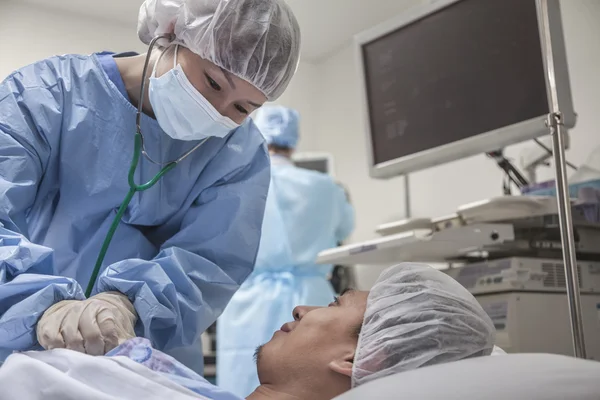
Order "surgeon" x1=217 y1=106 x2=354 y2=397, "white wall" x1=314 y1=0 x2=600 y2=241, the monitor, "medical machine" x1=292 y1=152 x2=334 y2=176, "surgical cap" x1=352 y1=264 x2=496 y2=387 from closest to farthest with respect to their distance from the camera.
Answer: "surgical cap" x1=352 y1=264 x2=496 y2=387 < the monitor < "white wall" x1=314 y1=0 x2=600 y2=241 < "surgeon" x1=217 y1=106 x2=354 y2=397 < "medical machine" x1=292 y1=152 x2=334 y2=176

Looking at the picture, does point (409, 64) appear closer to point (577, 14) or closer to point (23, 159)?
point (577, 14)

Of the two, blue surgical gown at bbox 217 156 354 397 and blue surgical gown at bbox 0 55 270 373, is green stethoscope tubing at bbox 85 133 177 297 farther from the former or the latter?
blue surgical gown at bbox 217 156 354 397

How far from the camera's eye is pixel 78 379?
3.12ft

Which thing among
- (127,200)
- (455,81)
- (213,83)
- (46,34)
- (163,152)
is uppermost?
(46,34)

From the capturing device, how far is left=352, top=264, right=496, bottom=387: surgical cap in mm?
1128

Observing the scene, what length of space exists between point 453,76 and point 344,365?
1261 mm

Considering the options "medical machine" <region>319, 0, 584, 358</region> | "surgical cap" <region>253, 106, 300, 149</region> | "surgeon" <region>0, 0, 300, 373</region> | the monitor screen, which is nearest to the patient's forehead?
"surgeon" <region>0, 0, 300, 373</region>

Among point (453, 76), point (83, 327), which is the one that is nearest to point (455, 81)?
point (453, 76)

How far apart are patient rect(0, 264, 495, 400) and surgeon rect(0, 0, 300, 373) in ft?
0.64

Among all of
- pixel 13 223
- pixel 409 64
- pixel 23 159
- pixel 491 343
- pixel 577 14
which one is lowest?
pixel 491 343

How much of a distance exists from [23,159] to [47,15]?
1236 mm

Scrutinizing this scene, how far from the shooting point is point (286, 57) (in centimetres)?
143

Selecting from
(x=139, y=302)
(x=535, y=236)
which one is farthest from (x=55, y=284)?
(x=535, y=236)

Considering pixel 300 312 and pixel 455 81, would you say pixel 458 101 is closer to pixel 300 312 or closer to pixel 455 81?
pixel 455 81
